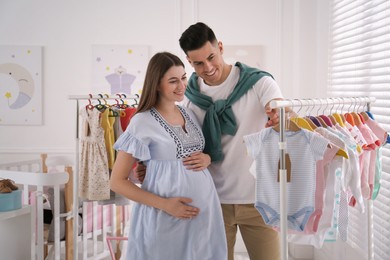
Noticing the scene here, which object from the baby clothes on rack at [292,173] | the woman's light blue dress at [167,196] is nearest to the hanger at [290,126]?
the baby clothes on rack at [292,173]

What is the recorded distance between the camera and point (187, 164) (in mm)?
1707

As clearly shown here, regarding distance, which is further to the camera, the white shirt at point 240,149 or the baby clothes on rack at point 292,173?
the white shirt at point 240,149

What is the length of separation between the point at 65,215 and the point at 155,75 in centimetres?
149

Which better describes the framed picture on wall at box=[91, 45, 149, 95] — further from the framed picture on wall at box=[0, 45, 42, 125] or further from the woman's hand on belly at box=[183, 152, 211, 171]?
the woman's hand on belly at box=[183, 152, 211, 171]

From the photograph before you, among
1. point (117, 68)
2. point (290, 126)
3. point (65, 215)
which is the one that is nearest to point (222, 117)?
point (290, 126)

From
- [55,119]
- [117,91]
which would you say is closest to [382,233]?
[117,91]

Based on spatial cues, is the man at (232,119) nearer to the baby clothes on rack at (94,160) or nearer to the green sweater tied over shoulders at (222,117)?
the green sweater tied over shoulders at (222,117)

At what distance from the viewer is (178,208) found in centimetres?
164

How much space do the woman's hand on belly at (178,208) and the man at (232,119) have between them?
25 centimetres

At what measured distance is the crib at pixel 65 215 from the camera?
2.37 meters

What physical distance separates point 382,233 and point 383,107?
0.63m

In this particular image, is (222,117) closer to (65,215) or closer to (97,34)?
(65,215)

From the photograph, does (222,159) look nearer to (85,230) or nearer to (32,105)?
(85,230)

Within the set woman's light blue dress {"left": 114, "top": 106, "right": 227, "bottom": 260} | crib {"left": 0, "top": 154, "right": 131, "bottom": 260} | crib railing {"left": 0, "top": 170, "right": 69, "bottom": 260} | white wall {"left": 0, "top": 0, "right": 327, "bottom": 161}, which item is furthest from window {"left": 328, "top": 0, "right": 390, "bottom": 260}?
crib railing {"left": 0, "top": 170, "right": 69, "bottom": 260}
